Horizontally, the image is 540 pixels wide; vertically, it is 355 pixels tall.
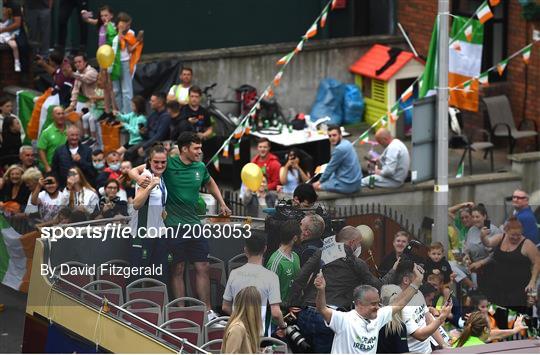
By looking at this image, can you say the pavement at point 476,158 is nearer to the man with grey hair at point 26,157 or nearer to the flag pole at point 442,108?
the man with grey hair at point 26,157

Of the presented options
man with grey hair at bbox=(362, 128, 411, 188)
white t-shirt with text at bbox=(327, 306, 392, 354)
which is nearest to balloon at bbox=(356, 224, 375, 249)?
white t-shirt with text at bbox=(327, 306, 392, 354)

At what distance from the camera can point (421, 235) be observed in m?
15.2

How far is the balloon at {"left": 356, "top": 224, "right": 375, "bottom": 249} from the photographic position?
1414 centimetres

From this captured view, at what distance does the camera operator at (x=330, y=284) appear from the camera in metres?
13.7

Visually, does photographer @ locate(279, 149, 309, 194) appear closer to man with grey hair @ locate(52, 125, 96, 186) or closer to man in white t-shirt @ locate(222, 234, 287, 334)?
man with grey hair @ locate(52, 125, 96, 186)

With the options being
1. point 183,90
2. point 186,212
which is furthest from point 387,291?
point 183,90

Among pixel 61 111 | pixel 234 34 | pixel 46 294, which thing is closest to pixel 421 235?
pixel 46 294

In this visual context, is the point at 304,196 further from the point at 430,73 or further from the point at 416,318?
the point at 430,73

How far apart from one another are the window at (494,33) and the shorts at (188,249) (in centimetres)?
1105

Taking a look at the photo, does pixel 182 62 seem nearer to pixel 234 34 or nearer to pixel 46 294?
pixel 234 34

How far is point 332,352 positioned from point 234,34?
1349 centimetres

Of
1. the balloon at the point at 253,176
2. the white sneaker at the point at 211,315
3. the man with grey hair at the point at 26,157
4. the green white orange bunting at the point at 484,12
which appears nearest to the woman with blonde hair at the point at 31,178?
the man with grey hair at the point at 26,157

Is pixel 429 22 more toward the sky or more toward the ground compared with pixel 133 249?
more toward the sky

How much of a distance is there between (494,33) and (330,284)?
11475 millimetres
